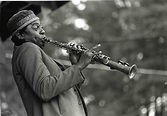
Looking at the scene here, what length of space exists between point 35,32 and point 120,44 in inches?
513

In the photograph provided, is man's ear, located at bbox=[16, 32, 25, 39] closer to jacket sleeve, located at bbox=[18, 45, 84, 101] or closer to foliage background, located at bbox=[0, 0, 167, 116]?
jacket sleeve, located at bbox=[18, 45, 84, 101]

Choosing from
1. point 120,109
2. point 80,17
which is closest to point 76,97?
point 120,109

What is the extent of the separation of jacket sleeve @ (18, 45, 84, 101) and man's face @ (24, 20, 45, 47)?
0.72 feet

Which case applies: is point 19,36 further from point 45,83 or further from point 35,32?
point 45,83

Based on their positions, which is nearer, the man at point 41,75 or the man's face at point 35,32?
the man at point 41,75

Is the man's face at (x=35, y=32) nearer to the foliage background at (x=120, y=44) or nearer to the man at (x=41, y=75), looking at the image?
the man at (x=41, y=75)

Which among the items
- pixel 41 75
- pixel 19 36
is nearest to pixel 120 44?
pixel 19 36

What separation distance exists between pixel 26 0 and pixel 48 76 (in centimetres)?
225

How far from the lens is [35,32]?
13.3ft

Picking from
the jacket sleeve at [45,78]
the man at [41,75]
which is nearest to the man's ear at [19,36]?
the man at [41,75]

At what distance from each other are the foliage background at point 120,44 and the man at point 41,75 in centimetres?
1049

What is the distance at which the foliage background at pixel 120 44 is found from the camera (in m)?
15.6

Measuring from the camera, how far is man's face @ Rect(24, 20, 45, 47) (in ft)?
13.3

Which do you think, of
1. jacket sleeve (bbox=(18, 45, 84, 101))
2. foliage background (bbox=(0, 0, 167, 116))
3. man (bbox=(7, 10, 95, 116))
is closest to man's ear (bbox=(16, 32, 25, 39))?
man (bbox=(7, 10, 95, 116))
